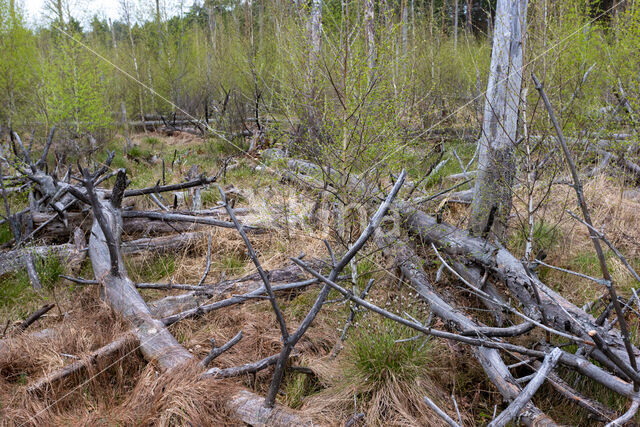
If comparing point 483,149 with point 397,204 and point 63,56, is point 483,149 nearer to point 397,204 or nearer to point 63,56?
point 397,204

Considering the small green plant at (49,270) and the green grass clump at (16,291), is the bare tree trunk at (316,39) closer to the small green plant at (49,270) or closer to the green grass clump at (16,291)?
the small green plant at (49,270)

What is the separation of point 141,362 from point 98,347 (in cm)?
32

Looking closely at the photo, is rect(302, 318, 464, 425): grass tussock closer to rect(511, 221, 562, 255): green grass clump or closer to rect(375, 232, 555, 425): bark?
rect(375, 232, 555, 425): bark

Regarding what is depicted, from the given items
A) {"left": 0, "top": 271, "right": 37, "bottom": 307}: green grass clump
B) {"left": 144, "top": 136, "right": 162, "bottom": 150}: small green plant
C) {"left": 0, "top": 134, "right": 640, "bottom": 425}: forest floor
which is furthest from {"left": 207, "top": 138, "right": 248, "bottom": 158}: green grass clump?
{"left": 0, "top": 271, "right": 37, "bottom": 307}: green grass clump

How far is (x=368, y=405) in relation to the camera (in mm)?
2215

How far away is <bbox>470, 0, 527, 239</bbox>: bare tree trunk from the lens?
3363mm

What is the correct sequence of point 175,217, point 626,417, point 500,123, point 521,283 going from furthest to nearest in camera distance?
point 175,217 → point 500,123 → point 521,283 → point 626,417

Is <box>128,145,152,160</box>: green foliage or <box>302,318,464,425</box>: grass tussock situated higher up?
<box>128,145,152,160</box>: green foliage

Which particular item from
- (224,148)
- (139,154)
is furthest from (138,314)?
(139,154)

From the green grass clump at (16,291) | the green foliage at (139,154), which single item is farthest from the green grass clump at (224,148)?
the green grass clump at (16,291)

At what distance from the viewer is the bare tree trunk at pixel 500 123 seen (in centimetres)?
336

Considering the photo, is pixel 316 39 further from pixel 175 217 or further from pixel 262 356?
pixel 262 356

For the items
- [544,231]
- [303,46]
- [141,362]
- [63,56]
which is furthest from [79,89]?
[544,231]

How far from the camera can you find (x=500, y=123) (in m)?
3.26
